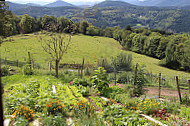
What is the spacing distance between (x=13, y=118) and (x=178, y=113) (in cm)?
574

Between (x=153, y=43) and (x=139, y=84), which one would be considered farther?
(x=153, y=43)

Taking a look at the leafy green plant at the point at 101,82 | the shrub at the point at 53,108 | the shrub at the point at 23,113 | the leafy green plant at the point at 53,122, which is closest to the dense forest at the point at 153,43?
the leafy green plant at the point at 101,82

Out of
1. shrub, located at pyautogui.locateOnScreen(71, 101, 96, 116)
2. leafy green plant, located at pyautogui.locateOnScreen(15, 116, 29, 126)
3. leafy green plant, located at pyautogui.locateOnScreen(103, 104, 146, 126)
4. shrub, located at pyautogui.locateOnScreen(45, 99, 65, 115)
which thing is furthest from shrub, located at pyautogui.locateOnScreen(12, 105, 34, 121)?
leafy green plant, located at pyautogui.locateOnScreen(103, 104, 146, 126)

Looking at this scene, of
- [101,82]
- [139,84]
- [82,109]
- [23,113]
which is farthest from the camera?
[139,84]

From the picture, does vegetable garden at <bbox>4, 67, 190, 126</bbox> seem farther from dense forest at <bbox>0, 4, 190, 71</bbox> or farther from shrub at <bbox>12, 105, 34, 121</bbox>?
dense forest at <bbox>0, 4, 190, 71</bbox>

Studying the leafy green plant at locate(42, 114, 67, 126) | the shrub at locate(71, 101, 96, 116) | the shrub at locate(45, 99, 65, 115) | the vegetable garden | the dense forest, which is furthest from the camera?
the dense forest

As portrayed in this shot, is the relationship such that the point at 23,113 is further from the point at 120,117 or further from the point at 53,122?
the point at 120,117

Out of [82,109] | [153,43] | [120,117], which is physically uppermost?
[82,109]

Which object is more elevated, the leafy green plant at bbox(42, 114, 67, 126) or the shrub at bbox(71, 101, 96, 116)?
the leafy green plant at bbox(42, 114, 67, 126)

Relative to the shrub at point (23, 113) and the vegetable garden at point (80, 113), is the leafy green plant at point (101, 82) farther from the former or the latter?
the shrub at point (23, 113)

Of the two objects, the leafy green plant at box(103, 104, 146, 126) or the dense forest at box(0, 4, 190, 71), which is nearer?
the leafy green plant at box(103, 104, 146, 126)

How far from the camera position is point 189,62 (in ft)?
131

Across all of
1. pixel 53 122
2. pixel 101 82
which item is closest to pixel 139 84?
pixel 101 82

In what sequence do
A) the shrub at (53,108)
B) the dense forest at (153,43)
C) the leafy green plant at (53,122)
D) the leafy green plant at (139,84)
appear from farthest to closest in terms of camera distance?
1. the dense forest at (153,43)
2. the leafy green plant at (139,84)
3. the shrub at (53,108)
4. the leafy green plant at (53,122)
